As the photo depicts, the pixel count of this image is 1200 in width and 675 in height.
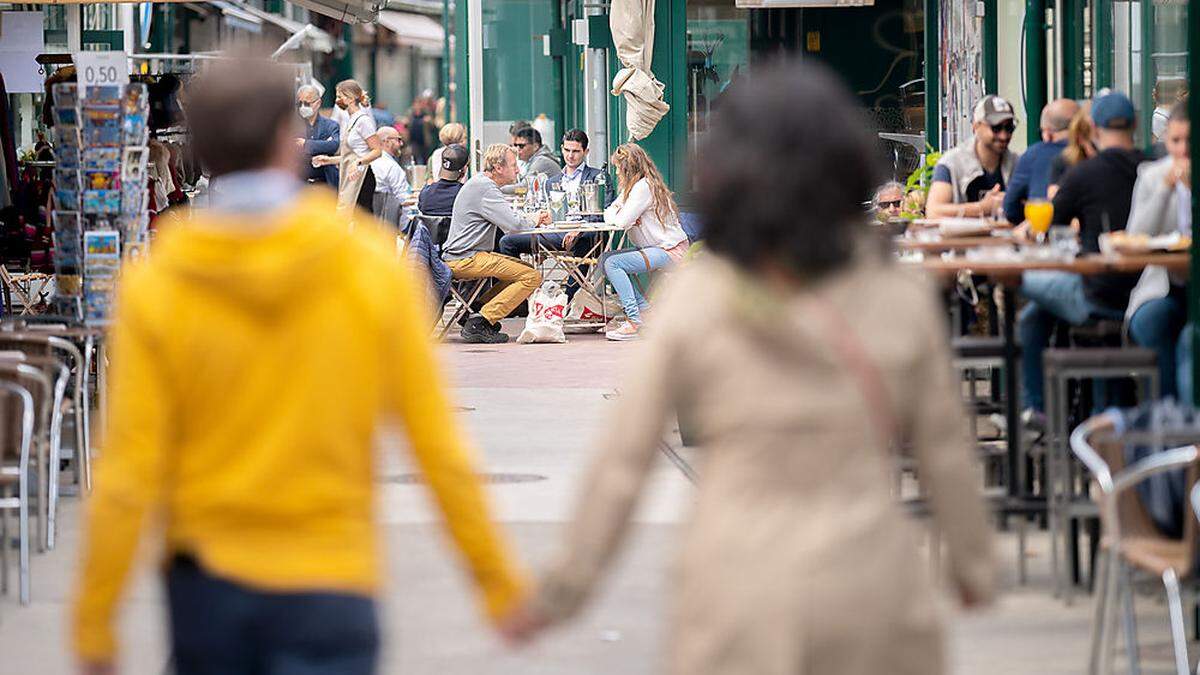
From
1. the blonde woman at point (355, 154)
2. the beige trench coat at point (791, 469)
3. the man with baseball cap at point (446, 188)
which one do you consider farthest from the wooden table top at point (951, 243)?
the blonde woman at point (355, 154)

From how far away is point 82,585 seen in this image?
343 cm

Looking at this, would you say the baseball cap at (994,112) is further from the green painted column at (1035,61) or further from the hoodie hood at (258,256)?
the hoodie hood at (258,256)

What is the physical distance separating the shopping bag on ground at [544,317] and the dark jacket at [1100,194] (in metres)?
7.80

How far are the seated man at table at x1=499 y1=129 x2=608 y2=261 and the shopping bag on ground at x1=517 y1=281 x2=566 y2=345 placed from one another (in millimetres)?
413

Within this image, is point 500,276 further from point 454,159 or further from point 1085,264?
point 1085,264

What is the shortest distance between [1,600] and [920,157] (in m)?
12.1

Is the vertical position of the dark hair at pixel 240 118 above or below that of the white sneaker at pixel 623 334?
above

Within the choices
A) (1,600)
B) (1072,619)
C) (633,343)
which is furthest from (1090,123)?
(633,343)

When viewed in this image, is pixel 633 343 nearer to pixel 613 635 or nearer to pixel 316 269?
pixel 613 635

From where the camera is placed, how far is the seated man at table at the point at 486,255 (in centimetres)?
1619

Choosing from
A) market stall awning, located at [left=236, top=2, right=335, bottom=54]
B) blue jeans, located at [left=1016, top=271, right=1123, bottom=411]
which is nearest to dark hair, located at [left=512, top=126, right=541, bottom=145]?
blue jeans, located at [left=1016, top=271, right=1123, bottom=411]

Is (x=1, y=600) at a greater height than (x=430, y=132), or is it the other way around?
(x=430, y=132)

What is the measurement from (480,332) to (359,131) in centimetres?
354

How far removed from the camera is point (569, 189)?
17.8 meters
